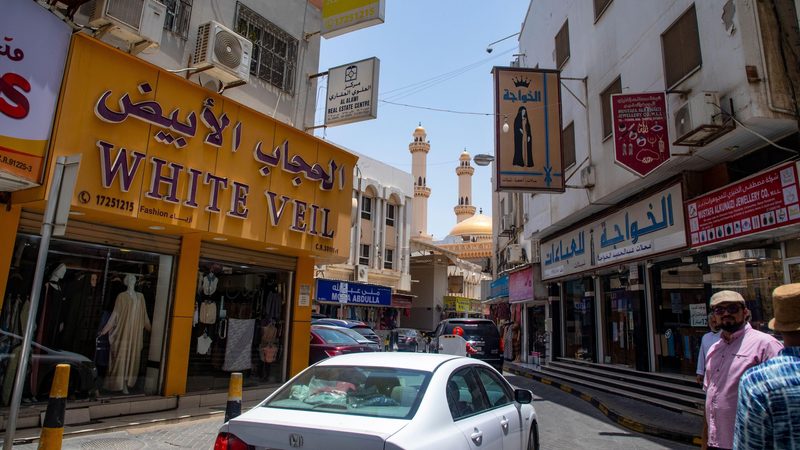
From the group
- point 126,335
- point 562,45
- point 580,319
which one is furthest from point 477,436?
point 562,45

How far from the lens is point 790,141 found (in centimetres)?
885

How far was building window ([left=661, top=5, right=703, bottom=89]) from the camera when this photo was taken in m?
10.2

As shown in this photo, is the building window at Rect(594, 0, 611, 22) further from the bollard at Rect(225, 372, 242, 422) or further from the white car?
the bollard at Rect(225, 372, 242, 422)

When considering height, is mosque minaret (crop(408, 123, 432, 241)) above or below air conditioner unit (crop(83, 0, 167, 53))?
above

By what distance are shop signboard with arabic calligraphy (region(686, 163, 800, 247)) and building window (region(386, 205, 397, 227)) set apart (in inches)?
1008

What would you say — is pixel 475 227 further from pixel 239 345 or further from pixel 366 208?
pixel 239 345

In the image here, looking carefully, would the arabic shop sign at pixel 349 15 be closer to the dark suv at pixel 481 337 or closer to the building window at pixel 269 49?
the building window at pixel 269 49

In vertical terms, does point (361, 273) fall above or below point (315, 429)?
above

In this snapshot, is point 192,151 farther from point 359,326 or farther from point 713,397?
point 359,326

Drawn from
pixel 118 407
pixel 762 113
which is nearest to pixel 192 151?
pixel 118 407

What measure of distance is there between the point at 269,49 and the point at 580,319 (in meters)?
13.3

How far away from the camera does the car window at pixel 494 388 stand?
5.04 m

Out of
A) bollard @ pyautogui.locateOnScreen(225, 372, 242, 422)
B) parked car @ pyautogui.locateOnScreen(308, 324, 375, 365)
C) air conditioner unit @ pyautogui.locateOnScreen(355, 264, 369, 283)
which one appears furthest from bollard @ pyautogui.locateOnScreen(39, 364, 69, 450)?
air conditioner unit @ pyautogui.locateOnScreen(355, 264, 369, 283)

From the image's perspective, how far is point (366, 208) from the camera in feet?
111
